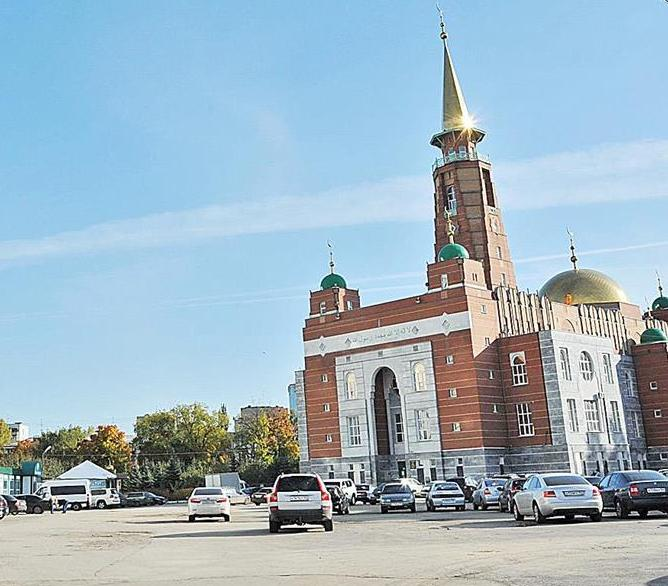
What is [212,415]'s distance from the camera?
9894 centimetres

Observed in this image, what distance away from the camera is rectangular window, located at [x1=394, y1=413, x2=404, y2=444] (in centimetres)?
7444

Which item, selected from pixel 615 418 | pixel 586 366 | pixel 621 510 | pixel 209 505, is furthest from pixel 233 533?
pixel 615 418

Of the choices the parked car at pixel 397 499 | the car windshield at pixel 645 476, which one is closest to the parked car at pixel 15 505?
the parked car at pixel 397 499

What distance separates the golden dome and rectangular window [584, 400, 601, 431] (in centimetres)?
1552

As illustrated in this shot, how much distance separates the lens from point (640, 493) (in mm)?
23750

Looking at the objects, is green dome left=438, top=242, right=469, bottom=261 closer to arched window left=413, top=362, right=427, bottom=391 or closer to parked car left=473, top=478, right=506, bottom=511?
arched window left=413, top=362, right=427, bottom=391

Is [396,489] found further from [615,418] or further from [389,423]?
[615,418]

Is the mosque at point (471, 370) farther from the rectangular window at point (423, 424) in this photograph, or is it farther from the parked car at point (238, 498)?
the parked car at point (238, 498)

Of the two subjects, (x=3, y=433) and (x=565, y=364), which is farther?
(x=3, y=433)

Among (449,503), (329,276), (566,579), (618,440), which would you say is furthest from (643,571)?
(329,276)

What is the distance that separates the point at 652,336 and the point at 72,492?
52.2m

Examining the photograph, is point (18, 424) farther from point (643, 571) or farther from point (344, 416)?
point (643, 571)

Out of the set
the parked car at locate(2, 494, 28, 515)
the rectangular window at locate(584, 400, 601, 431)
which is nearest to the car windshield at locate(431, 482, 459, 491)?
the parked car at locate(2, 494, 28, 515)

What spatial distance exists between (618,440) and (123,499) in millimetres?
40763
